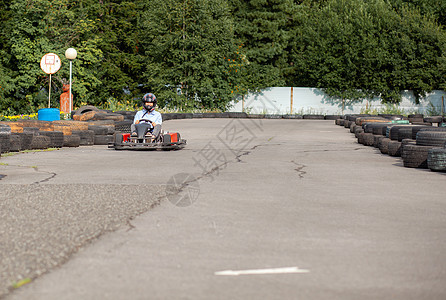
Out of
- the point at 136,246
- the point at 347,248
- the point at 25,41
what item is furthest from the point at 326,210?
the point at 25,41

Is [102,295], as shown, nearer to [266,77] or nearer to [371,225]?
[371,225]

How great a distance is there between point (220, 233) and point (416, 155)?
24.2ft

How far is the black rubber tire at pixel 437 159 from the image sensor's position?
1158 cm

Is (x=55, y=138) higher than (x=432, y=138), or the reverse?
(x=432, y=138)

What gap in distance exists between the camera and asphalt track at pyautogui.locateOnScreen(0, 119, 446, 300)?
433 cm

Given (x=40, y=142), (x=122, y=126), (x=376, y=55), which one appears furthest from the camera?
(x=376, y=55)

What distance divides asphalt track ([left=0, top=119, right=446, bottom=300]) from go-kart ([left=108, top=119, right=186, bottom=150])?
4.11 meters

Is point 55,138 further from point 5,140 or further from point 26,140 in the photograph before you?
point 5,140

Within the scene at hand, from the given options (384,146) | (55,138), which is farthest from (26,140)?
(384,146)

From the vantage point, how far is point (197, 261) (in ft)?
16.2

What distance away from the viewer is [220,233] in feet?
19.6

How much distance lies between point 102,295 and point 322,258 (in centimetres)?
186

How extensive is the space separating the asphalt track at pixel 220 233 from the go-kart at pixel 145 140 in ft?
13.5

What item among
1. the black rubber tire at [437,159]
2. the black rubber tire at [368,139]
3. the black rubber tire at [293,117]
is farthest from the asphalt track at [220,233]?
the black rubber tire at [293,117]
